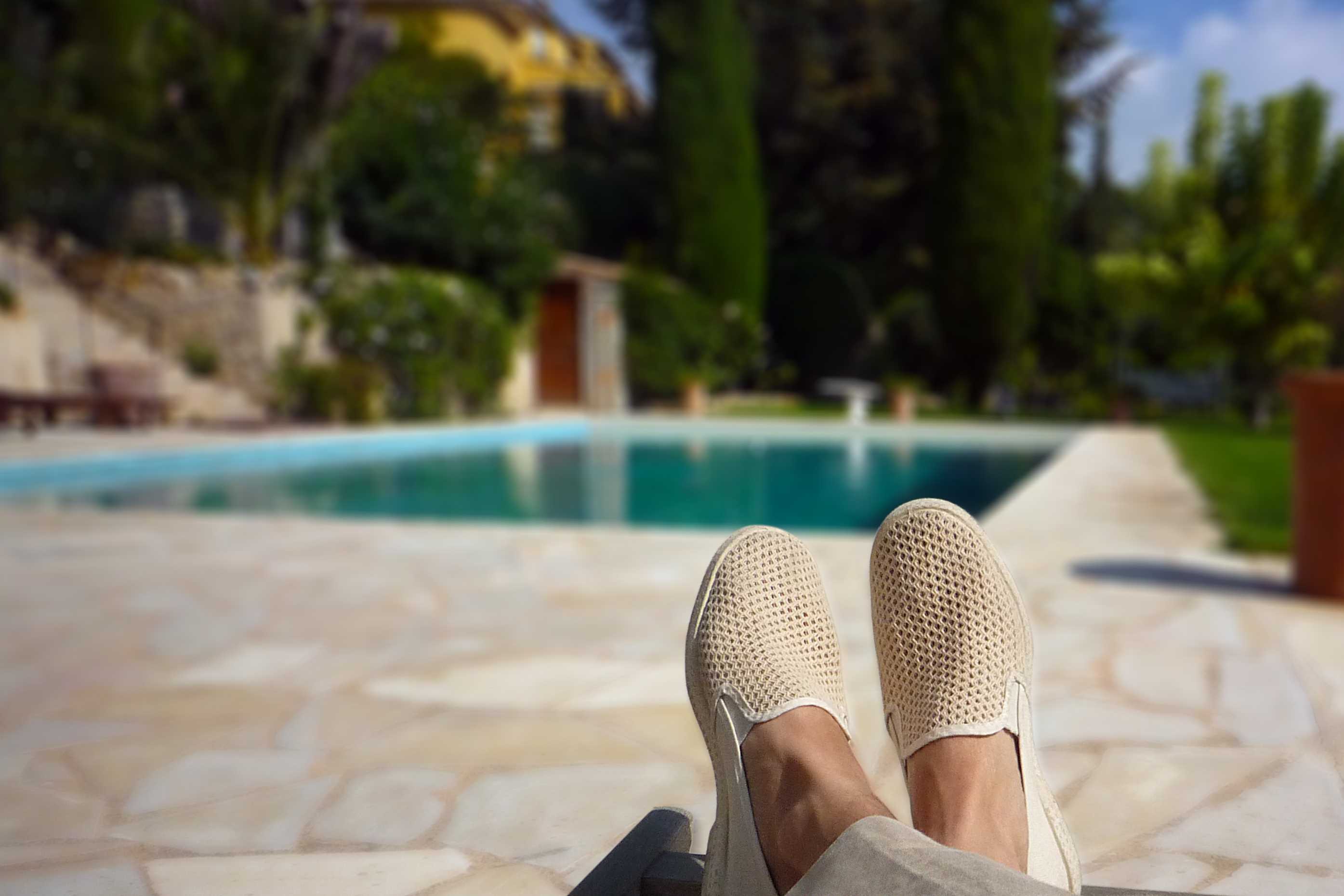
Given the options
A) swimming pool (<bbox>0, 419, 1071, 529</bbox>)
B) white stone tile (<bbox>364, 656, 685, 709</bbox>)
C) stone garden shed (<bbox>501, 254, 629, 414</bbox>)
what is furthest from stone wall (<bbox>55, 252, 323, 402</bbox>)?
white stone tile (<bbox>364, 656, 685, 709</bbox>)

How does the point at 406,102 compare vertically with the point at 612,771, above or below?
above

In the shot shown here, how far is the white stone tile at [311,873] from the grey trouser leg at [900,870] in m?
0.70

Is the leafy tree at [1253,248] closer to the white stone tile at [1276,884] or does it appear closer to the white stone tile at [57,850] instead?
the white stone tile at [1276,884]

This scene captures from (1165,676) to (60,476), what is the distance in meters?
7.24

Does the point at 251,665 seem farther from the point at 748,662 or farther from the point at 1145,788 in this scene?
the point at 1145,788

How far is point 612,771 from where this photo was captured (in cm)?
202

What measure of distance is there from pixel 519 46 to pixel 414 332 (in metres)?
15.7

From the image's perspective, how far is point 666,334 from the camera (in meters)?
16.0

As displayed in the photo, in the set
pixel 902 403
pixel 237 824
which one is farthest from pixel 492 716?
pixel 902 403

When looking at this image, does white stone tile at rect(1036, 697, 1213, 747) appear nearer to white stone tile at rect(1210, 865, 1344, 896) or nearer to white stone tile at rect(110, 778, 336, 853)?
white stone tile at rect(1210, 865, 1344, 896)

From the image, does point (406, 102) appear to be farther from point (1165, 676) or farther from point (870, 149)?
point (1165, 676)

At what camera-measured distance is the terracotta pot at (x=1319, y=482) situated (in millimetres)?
3211

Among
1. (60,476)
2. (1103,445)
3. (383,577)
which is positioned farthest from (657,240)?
(383,577)

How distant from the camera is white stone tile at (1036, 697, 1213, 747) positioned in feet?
7.08
